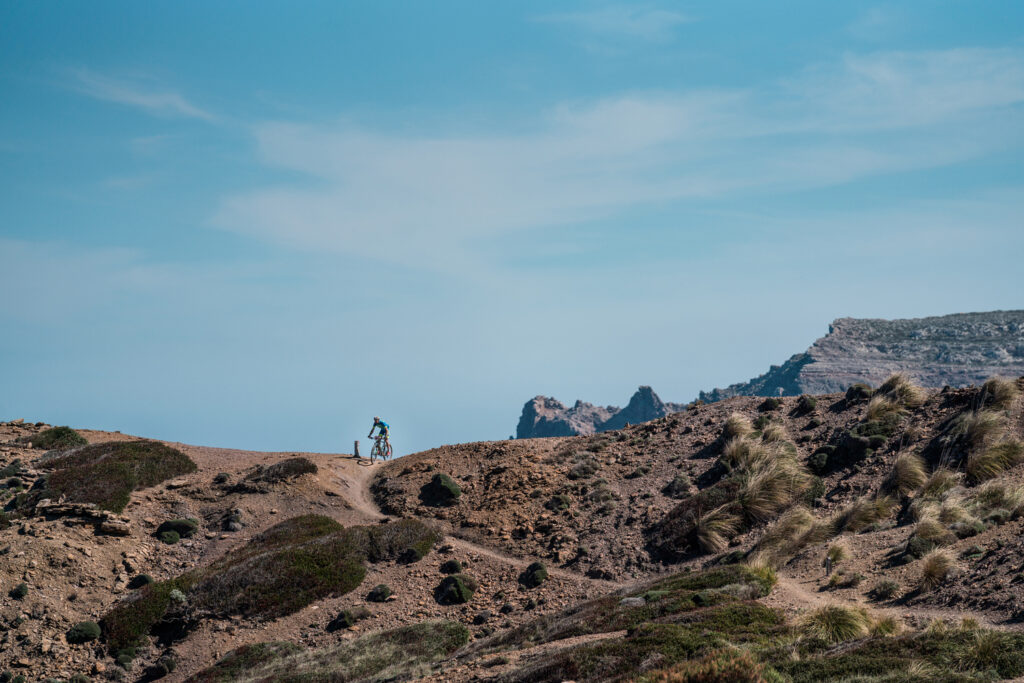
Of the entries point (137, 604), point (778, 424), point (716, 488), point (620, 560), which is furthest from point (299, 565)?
point (778, 424)

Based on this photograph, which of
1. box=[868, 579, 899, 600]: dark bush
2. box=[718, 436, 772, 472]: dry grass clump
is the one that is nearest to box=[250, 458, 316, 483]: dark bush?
box=[718, 436, 772, 472]: dry grass clump

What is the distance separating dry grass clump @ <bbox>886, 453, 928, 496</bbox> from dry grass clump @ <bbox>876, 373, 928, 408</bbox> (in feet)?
24.2

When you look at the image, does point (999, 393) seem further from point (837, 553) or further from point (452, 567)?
point (452, 567)

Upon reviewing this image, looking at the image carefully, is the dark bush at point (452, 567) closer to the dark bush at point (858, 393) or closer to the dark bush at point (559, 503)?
the dark bush at point (559, 503)

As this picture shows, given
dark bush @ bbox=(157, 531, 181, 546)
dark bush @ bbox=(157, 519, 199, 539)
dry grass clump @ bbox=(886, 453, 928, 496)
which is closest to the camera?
dry grass clump @ bbox=(886, 453, 928, 496)

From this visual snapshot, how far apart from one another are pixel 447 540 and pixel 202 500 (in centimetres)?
1477

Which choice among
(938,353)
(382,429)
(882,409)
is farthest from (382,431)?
(938,353)

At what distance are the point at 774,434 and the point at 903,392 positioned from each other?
7.27 meters

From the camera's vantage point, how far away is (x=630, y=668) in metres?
17.8

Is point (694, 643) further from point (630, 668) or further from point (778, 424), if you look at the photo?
point (778, 424)

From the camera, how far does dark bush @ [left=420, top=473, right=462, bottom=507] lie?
4403cm

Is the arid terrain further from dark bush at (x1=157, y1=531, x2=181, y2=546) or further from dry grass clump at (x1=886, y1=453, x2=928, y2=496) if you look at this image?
dark bush at (x1=157, y1=531, x2=181, y2=546)

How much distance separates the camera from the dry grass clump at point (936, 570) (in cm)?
2309

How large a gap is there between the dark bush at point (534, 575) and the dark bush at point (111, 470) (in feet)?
70.3
